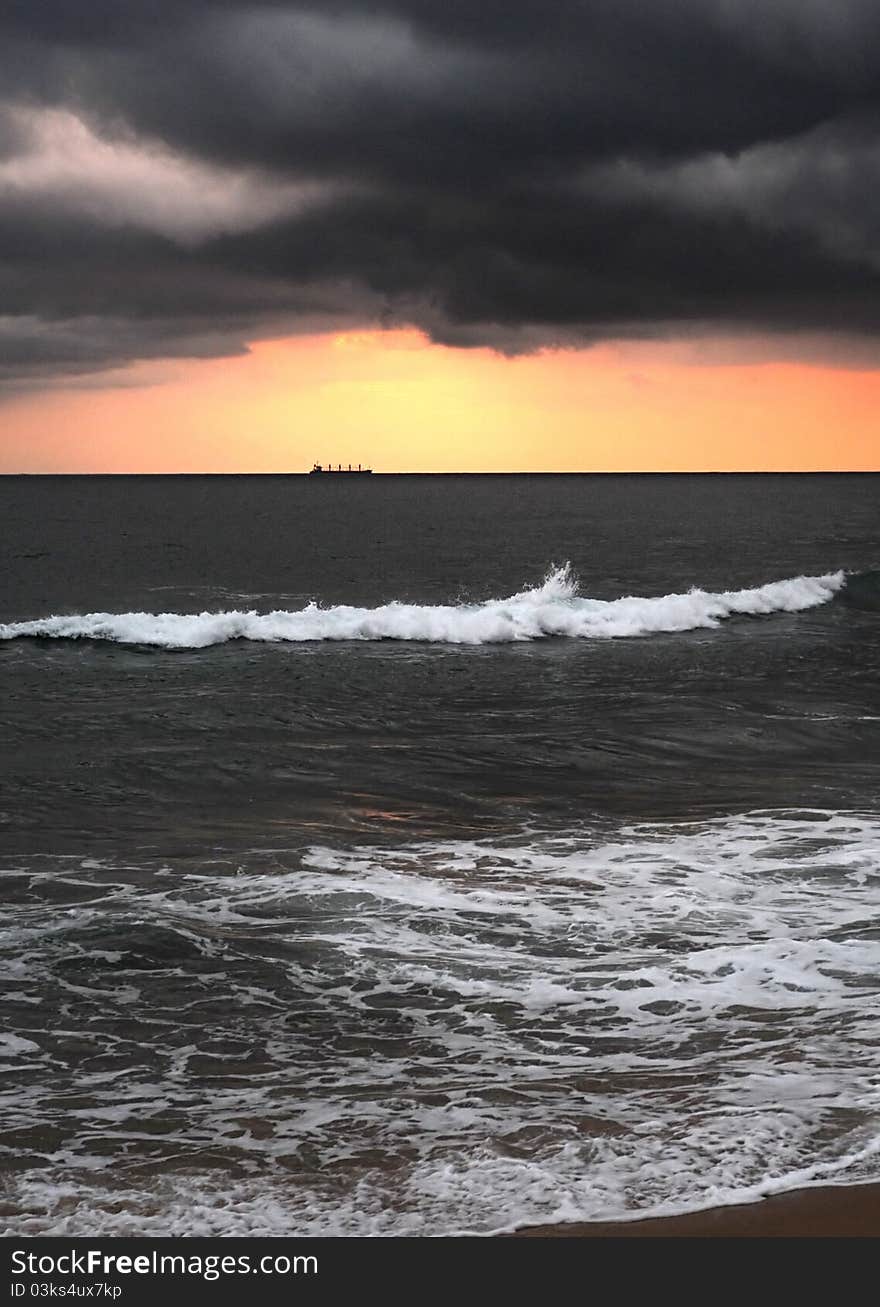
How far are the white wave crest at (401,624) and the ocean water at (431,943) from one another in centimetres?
495

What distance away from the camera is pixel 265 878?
1114cm

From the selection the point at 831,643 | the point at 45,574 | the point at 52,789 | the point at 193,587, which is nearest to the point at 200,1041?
the point at 52,789

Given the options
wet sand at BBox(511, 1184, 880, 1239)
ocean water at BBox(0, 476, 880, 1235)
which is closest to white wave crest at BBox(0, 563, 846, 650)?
ocean water at BBox(0, 476, 880, 1235)

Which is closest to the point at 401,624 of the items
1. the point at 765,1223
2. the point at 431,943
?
the point at 431,943

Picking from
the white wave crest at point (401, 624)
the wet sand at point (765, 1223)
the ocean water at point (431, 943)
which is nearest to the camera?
the wet sand at point (765, 1223)

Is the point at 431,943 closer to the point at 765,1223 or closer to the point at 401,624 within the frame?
the point at 765,1223

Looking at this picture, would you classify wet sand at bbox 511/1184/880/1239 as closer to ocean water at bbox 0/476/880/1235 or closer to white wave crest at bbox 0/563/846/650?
ocean water at bbox 0/476/880/1235

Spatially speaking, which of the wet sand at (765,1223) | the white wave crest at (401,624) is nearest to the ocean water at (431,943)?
the wet sand at (765,1223)

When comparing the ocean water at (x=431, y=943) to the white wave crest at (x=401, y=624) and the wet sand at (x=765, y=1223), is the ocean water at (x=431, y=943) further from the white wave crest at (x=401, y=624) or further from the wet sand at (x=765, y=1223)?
the white wave crest at (x=401, y=624)

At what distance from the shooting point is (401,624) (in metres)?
32.3

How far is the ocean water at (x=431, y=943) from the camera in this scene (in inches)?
237

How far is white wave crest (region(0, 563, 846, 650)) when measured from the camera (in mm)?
31172

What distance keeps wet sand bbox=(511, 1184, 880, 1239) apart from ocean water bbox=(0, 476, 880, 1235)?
11 centimetres

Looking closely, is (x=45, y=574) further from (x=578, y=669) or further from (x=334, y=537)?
(x=578, y=669)
